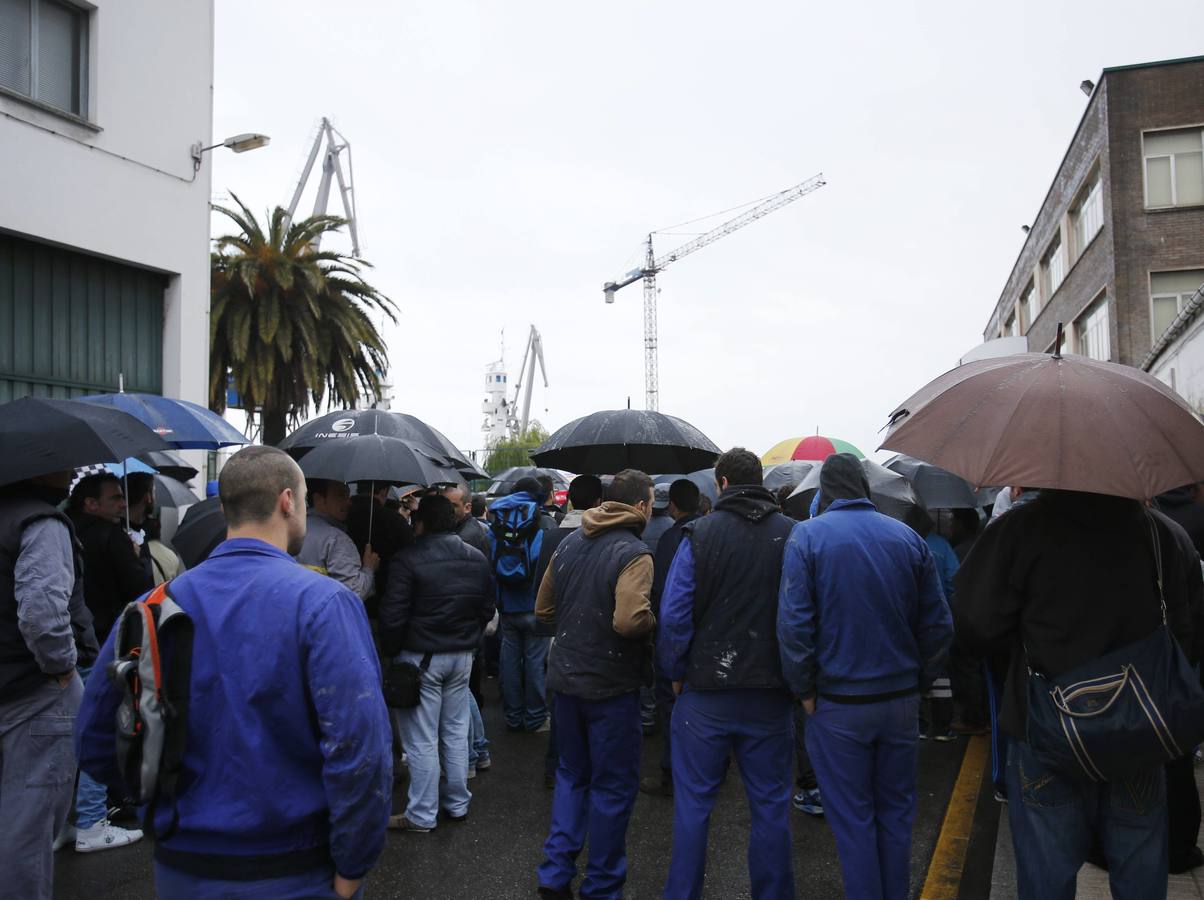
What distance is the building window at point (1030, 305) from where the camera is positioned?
3519 centimetres

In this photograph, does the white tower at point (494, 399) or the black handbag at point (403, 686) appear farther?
the white tower at point (494, 399)

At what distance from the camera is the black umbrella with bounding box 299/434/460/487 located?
5.02 m

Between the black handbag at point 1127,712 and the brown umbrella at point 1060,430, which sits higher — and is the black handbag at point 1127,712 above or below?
below

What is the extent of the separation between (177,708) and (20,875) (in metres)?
2.02

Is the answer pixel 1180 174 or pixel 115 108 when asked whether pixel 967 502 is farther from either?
pixel 1180 174

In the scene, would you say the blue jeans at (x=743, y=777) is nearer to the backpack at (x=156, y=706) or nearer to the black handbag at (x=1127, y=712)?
the black handbag at (x=1127, y=712)

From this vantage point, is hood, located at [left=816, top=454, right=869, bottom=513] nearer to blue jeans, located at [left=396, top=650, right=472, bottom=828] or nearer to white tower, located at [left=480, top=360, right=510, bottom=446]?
blue jeans, located at [left=396, top=650, right=472, bottom=828]

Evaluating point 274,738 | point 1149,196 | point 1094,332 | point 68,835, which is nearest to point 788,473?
point 68,835

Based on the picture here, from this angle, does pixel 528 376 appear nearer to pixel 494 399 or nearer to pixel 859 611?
pixel 494 399

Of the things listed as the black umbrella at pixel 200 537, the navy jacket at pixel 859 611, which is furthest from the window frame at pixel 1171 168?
the black umbrella at pixel 200 537

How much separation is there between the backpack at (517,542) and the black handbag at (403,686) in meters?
1.98

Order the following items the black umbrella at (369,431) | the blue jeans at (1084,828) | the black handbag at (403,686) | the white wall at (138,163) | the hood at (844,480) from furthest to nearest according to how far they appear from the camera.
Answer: the white wall at (138,163), the black umbrella at (369,431), the black handbag at (403,686), the hood at (844,480), the blue jeans at (1084,828)

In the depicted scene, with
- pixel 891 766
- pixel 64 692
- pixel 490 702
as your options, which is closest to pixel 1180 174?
pixel 490 702

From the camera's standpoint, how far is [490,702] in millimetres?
8930
